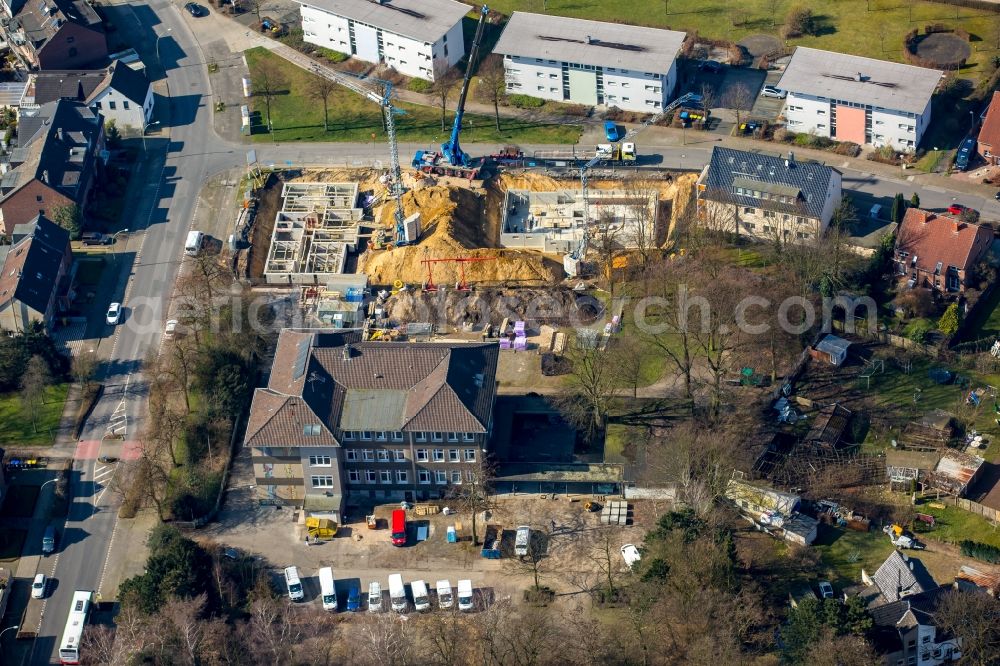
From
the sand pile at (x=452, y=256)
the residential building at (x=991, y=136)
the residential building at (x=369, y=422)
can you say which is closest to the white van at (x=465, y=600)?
the residential building at (x=369, y=422)

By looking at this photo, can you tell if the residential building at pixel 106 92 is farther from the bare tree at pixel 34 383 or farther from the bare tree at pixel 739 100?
the bare tree at pixel 739 100

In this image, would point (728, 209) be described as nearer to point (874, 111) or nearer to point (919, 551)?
point (874, 111)

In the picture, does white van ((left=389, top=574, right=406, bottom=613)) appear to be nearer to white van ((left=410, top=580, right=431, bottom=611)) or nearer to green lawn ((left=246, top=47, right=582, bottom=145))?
Result: white van ((left=410, top=580, right=431, bottom=611))

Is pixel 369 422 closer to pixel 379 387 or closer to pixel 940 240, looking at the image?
pixel 379 387

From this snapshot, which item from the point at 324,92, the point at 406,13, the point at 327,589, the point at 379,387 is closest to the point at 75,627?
the point at 327,589

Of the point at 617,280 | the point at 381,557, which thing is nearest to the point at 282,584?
the point at 381,557

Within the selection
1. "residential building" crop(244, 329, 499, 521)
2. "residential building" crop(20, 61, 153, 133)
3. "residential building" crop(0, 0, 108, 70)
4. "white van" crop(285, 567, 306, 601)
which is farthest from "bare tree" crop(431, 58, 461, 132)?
"white van" crop(285, 567, 306, 601)
